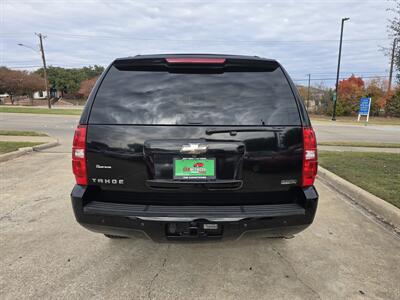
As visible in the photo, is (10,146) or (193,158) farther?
(10,146)

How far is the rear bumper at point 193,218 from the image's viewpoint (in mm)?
2299

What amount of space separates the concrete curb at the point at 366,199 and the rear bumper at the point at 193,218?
2358 millimetres

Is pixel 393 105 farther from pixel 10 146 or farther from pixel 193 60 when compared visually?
pixel 193 60

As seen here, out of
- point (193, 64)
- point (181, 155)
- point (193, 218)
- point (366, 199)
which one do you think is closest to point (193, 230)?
point (193, 218)

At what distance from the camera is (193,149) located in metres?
2.30

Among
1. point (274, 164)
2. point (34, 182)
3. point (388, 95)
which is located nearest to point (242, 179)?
point (274, 164)

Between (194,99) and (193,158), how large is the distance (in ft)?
1.59

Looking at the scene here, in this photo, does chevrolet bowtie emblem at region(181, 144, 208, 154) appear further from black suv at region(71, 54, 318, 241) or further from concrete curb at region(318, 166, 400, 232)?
concrete curb at region(318, 166, 400, 232)

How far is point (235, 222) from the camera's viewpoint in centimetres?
230

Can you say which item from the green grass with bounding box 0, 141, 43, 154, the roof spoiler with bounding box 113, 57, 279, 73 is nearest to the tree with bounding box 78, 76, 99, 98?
the green grass with bounding box 0, 141, 43, 154

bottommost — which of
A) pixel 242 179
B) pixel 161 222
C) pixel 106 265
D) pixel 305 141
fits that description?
pixel 106 265

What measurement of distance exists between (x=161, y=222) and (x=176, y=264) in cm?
90

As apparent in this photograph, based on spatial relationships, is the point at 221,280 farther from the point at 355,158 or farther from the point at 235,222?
the point at 355,158

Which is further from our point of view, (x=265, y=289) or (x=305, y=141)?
(x=265, y=289)
